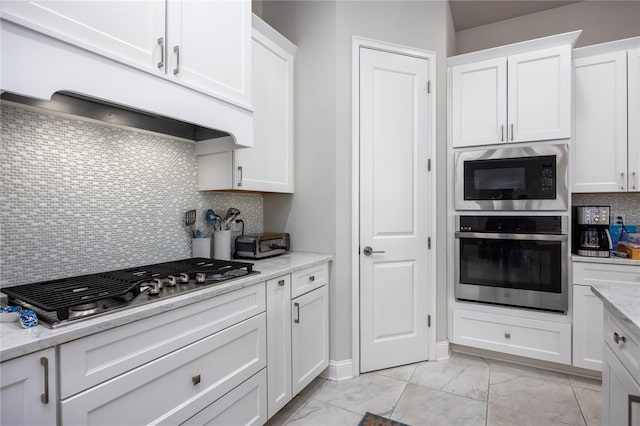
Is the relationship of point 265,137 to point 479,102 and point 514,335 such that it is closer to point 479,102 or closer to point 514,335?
point 479,102

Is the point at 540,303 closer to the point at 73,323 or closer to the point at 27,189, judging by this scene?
the point at 73,323

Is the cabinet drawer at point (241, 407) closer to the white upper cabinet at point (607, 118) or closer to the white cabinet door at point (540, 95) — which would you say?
the white cabinet door at point (540, 95)

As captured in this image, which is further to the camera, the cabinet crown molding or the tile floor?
the cabinet crown molding

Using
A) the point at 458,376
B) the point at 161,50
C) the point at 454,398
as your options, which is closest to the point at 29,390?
the point at 161,50

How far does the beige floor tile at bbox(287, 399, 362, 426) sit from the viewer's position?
1.88 metres

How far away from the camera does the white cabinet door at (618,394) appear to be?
0.99m

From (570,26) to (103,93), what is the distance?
11.9 feet

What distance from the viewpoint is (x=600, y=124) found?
2.43 metres

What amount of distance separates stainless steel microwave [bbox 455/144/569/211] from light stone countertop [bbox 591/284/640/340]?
1.24 m

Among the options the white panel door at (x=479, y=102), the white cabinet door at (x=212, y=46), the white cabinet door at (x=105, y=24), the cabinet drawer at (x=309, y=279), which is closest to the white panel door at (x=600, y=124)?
the white panel door at (x=479, y=102)

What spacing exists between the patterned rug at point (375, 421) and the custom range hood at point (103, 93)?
1.69 metres

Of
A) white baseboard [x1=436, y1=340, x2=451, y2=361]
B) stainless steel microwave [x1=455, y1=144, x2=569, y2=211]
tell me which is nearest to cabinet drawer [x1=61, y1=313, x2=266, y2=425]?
white baseboard [x1=436, y1=340, x2=451, y2=361]

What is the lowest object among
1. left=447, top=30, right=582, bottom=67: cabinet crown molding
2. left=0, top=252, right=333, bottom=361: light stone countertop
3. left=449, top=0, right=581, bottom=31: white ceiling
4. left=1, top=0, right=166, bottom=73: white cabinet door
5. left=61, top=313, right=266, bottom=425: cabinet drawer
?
left=61, top=313, right=266, bottom=425: cabinet drawer

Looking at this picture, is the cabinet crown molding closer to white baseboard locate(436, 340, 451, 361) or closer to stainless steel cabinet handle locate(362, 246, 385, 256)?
stainless steel cabinet handle locate(362, 246, 385, 256)
